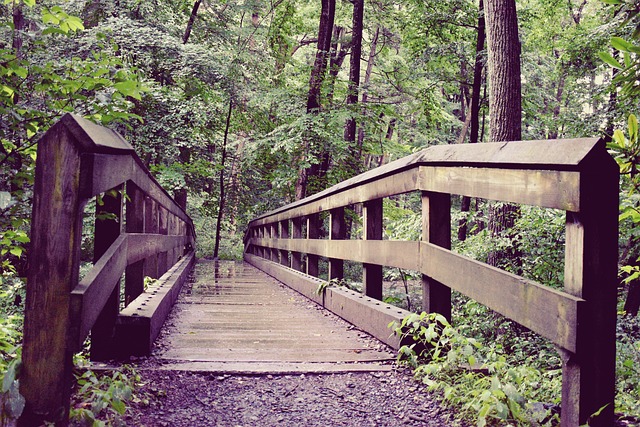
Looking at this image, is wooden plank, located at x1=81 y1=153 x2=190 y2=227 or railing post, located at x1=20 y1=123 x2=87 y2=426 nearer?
railing post, located at x1=20 y1=123 x2=87 y2=426

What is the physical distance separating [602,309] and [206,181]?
20.0m

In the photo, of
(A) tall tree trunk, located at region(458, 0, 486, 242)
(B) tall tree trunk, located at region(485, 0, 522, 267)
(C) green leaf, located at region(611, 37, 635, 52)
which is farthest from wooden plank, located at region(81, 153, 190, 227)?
(A) tall tree trunk, located at region(458, 0, 486, 242)

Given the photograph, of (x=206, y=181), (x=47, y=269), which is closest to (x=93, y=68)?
(x=47, y=269)

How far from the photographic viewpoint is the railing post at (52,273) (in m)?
1.84

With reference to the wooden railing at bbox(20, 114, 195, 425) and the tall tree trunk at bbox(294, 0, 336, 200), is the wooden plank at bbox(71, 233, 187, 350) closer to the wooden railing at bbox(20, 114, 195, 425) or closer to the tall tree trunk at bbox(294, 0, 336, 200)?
the wooden railing at bbox(20, 114, 195, 425)

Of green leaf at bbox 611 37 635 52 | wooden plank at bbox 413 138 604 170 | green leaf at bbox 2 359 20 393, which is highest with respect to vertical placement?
green leaf at bbox 611 37 635 52

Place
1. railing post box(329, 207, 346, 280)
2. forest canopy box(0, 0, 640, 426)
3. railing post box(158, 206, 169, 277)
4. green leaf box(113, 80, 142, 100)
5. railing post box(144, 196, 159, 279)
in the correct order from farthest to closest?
forest canopy box(0, 0, 640, 426) → railing post box(158, 206, 169, 277) → railing post box(329, 207, 346, 280) → railing post box(144, 196, 159, 279) → green leaf box(113, 80, 142, 100)

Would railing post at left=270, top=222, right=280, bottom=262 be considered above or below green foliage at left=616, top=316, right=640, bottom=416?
above

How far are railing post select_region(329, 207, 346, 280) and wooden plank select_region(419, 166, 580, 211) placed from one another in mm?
2706

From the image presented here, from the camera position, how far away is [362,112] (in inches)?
547

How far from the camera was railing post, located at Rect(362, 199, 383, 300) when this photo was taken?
4453mm

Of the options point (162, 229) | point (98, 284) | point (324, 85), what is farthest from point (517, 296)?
point (324, 85)

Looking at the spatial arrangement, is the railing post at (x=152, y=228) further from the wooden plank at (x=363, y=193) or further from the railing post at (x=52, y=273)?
the railing post at (x=52, y=273)

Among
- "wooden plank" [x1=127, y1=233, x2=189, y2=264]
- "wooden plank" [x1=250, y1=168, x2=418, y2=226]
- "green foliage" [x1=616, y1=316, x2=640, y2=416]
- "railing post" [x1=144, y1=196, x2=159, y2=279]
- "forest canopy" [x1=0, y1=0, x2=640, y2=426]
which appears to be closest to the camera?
"green foliage" [x1=616, y1=316, x2=640, y2=416]
